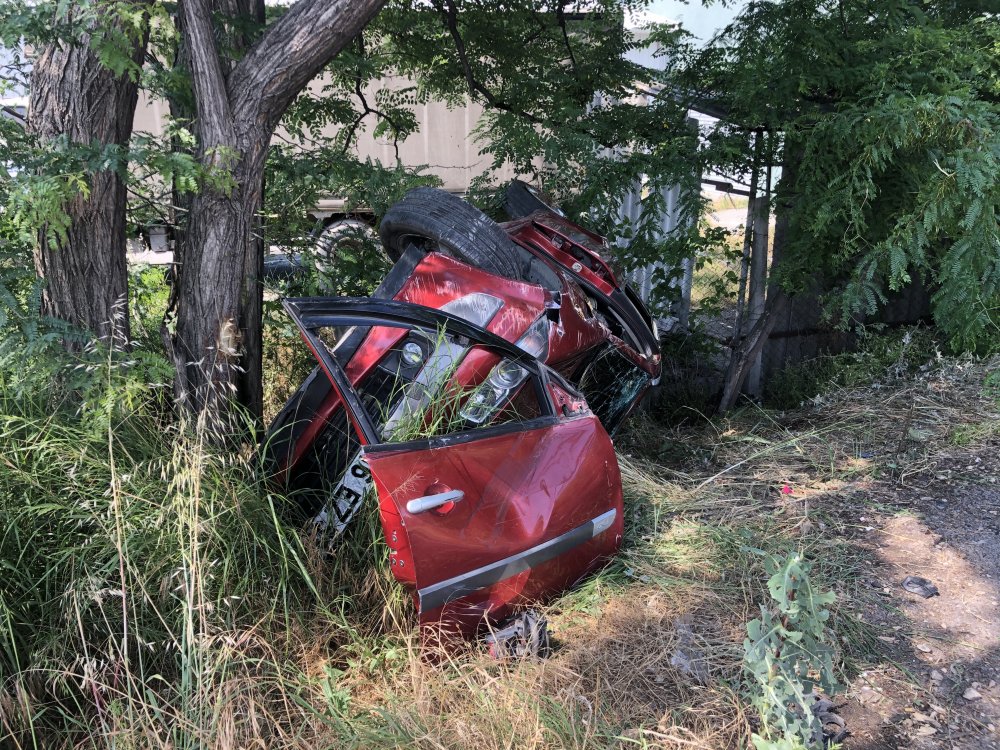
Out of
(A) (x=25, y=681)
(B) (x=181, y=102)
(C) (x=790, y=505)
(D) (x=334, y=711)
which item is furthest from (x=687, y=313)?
(A) (x=25, y=681)

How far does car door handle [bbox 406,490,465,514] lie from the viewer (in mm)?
2557

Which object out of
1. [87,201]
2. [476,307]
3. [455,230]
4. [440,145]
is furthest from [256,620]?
[440,145]

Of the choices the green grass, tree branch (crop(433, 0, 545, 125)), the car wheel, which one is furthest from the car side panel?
tree branch (crop(433, 0, 545, 125))

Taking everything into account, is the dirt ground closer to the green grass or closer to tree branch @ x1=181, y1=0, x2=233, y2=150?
the green grass

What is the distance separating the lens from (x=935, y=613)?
3012 millimetres

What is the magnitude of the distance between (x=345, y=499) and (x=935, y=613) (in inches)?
99.0

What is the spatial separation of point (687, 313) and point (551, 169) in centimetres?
217

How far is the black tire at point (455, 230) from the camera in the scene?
3.80 meters

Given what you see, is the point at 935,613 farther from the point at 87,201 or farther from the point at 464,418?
the point at 87,201

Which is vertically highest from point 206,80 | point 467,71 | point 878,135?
point 467,71

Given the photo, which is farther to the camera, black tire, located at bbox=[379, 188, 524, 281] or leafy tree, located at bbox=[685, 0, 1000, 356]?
leafy tree, located at bbox=[685, 0, 1000, 356]

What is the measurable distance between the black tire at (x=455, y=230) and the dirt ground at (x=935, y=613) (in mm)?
2287

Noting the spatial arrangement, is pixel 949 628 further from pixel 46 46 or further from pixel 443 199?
pixel 46 46

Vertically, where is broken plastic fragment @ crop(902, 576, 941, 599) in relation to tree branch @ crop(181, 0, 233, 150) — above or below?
below
